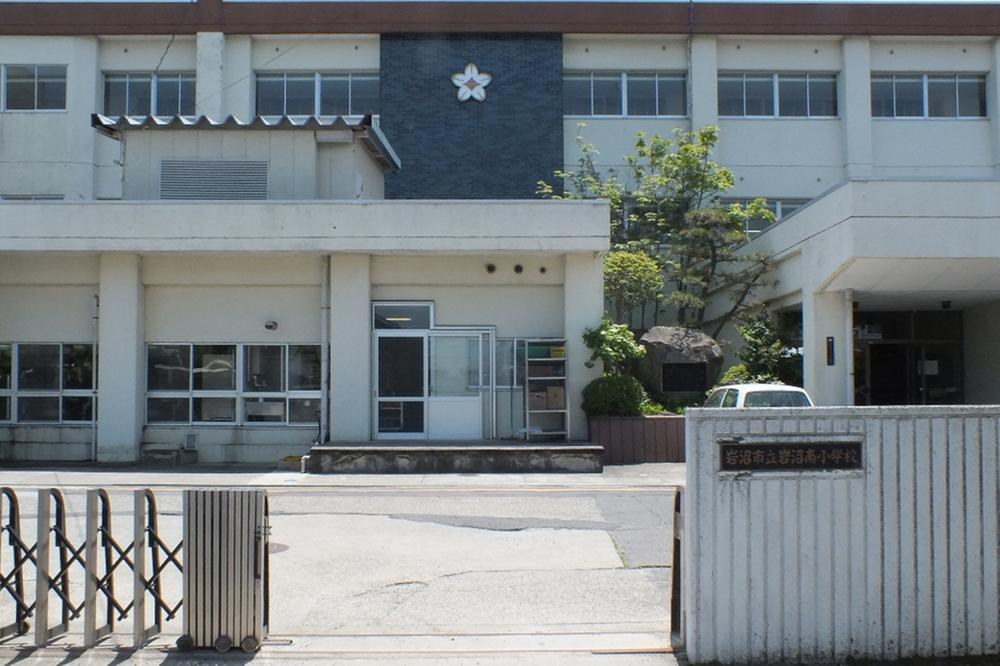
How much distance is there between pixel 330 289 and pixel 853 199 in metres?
10.6

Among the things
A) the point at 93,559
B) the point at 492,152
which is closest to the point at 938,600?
the point at 93,559

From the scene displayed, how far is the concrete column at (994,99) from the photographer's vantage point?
32406 millimetres

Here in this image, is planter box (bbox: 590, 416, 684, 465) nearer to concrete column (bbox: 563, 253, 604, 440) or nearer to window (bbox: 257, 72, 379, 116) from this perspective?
concrete column (bbox: 563, 253, 604, 440)

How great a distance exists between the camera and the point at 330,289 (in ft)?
64.6

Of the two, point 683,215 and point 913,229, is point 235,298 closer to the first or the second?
point 683,215

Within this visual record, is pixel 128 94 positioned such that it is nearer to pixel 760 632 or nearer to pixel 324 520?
pixel 324 520

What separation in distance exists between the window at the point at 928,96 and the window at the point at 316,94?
17700mm

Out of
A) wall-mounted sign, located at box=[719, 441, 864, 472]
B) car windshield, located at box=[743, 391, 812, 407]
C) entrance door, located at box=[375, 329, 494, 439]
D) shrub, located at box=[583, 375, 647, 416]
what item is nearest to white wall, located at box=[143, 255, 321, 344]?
entrance door, located at box=[375, 329, 494, 439]

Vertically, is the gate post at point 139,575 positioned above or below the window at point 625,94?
below

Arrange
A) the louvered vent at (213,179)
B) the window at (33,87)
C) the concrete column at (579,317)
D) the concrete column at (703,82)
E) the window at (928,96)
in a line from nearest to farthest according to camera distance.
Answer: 1. the concrete column at (579,317)
2. the louvered vent at (213,179)
3. the concrete column at (703,82)
4. the window at (33,87)
5. the window at (928,96)

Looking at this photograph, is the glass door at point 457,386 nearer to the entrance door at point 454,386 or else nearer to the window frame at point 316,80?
the entrance door at point 454,386

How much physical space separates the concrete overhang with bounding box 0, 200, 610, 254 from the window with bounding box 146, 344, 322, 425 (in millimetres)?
2367

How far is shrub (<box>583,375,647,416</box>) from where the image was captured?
1903 cm

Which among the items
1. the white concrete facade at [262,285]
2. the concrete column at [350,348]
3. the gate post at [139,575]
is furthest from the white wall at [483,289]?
the gate post at [139,575]
